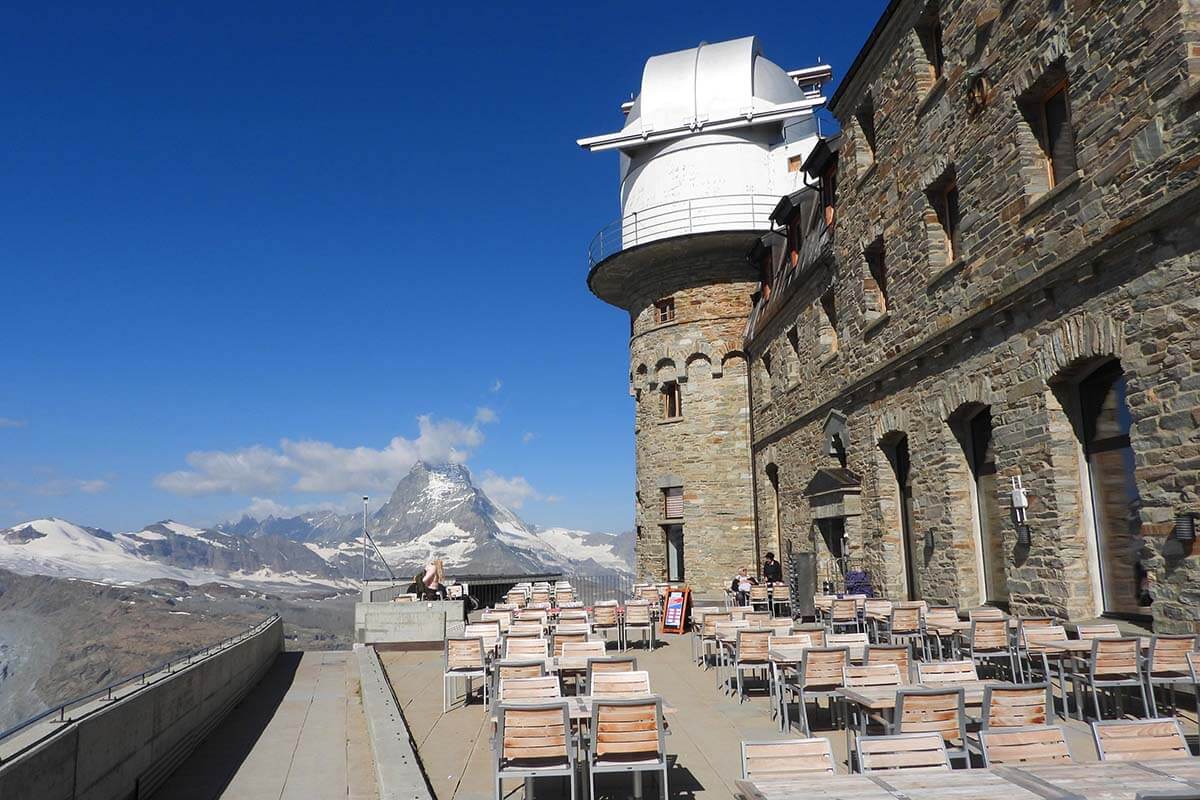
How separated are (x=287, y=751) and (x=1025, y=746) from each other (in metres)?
6.52

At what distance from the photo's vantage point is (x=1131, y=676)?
736cm

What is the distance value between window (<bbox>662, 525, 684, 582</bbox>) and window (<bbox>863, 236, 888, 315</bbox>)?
1161 cm

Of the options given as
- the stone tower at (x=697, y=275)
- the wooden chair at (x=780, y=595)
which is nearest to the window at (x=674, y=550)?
the stone tower at (x=697, y=275)

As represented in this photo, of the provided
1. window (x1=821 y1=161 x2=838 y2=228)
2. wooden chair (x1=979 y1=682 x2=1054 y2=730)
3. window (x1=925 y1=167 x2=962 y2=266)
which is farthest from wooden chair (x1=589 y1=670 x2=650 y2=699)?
window (x1=821 y1=161 x2=838 y2=228)

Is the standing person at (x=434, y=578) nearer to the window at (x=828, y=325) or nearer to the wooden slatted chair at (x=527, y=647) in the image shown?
the window at (x=828, y=325)

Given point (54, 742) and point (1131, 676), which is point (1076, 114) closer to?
point (1131, 676)

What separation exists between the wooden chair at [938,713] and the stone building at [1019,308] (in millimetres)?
3952

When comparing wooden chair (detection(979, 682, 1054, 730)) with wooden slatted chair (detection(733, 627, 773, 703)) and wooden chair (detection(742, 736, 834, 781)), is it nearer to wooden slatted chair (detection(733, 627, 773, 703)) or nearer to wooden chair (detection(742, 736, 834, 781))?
wooden chair (detection(742, 736, 834, 781))

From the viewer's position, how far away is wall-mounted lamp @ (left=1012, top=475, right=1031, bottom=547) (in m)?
11.1

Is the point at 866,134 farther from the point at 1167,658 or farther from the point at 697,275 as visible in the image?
the point at 1167,658

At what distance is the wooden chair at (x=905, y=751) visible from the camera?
4.70m

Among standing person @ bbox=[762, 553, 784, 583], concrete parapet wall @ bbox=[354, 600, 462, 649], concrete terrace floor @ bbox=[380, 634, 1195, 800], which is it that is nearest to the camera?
concrete terrace floor @ bbox=[380, 634, 1195, 800]

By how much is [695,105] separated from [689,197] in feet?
10.3

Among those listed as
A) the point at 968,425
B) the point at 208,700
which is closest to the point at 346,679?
the point at 208,700
